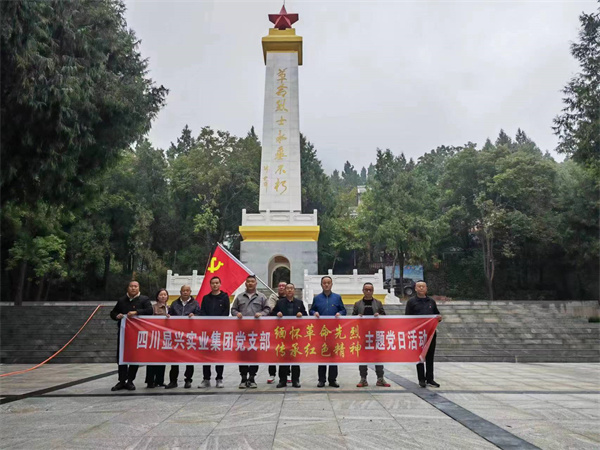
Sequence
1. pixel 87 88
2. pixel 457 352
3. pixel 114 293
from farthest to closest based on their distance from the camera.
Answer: pixel 114 293 → pixel 457 352 → pixel 87 88

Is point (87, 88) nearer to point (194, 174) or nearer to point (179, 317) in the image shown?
point (179, 317)

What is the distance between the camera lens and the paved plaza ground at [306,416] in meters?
3.24

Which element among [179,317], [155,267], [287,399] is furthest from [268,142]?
[287,399]

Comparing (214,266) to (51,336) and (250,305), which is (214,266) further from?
(51,336)

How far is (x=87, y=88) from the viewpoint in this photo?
779 centimetres

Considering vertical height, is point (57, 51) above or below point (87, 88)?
above

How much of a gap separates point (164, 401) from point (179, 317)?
4.43 feet

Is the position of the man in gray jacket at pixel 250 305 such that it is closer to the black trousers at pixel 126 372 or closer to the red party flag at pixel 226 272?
the red party flag at pixel 226 272

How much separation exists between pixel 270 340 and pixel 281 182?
1279cm

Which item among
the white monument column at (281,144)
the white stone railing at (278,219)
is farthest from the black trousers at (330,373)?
the white monument column at (281,144)

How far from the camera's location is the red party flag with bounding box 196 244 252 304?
7.22 metres

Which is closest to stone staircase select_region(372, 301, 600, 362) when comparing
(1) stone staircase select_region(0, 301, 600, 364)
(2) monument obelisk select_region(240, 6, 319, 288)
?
(1) stone staircase select_region(0, 301, 600, 364)

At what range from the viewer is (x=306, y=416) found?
3.98m

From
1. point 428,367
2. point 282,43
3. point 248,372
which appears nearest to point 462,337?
point 428,367
